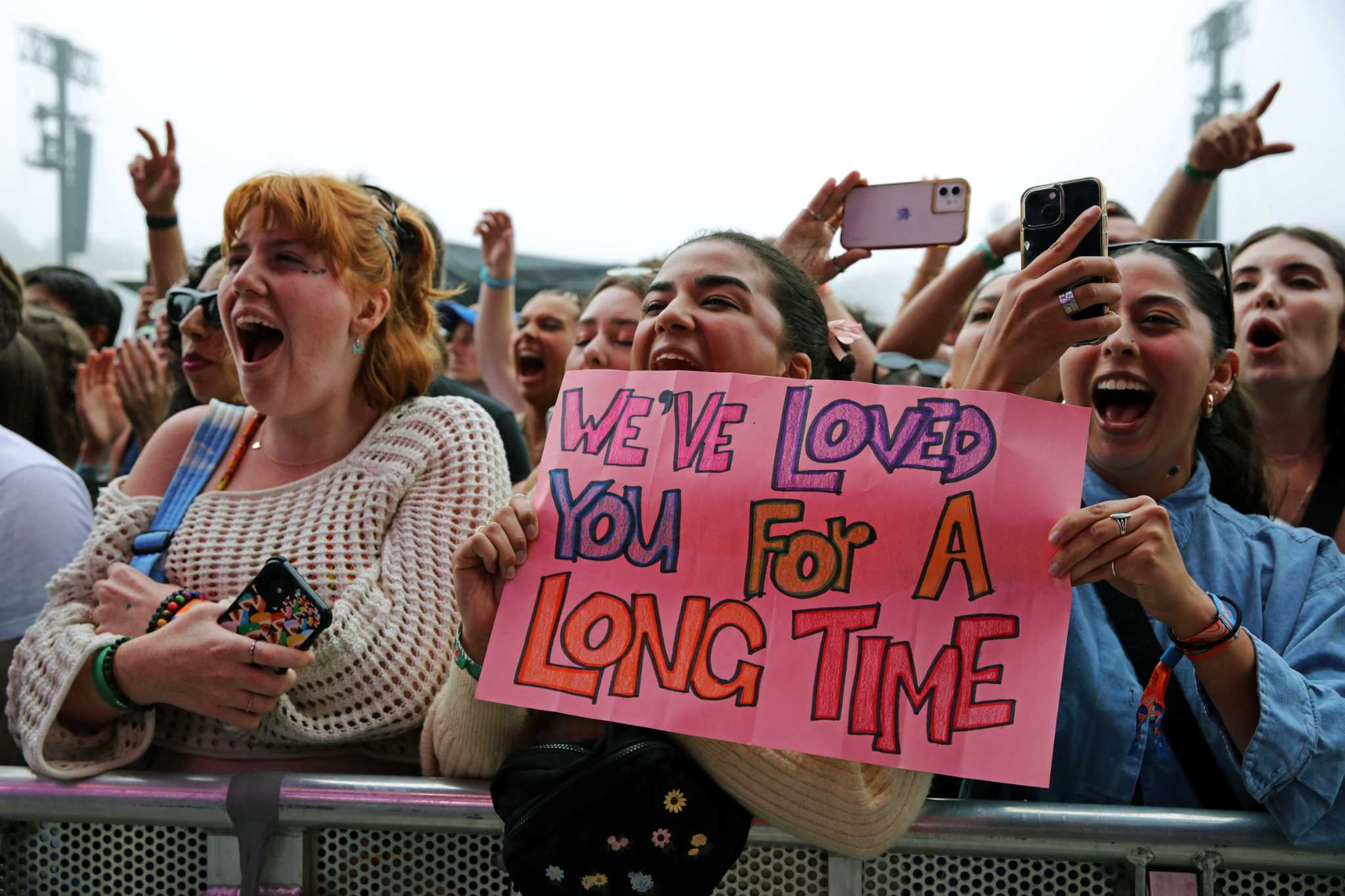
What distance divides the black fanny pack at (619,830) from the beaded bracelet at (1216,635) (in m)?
0.60

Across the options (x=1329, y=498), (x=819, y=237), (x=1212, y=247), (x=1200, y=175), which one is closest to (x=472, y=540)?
(x=819, y=237)

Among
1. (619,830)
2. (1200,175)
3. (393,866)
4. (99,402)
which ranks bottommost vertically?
(99,402)

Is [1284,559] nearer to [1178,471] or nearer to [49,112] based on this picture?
[1178,471]

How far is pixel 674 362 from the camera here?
1.59m

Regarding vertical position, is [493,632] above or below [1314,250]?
below

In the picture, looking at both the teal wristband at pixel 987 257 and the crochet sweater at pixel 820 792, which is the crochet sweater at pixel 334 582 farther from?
the teal wristband at pixel 987 257

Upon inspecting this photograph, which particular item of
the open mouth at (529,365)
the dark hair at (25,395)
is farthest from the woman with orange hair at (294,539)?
the open mouth at (529,365)

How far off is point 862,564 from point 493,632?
47 centimetres

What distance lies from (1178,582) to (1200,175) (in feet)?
6.54

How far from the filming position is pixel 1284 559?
5.27 feet

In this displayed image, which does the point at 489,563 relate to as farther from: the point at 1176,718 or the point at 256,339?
the point at 1176,718

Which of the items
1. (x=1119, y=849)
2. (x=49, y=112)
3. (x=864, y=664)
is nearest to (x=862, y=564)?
(x=864, y=664)

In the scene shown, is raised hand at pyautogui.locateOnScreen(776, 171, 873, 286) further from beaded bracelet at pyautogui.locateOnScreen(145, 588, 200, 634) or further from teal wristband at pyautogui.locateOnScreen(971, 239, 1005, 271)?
beaded bracelet at pyautogui.locateOnScreen(145, 588, 200, 634)

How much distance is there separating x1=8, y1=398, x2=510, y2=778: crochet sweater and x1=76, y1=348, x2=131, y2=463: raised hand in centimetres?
226
